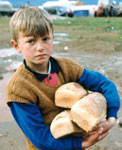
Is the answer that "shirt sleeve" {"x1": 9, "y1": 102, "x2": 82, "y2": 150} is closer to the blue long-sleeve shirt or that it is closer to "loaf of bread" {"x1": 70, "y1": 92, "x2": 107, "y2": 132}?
the blue long-sleeve shirt

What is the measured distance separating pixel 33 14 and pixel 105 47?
6.12 m

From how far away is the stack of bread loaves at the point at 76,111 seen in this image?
4.82 feet

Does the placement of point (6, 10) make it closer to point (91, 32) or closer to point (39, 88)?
point (91, 32)

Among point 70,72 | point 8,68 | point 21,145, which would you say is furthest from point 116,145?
point 8,68

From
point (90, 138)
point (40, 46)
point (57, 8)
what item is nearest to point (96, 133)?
point (90, 138)

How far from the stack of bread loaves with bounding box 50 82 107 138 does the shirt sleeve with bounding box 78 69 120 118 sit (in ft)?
0.30

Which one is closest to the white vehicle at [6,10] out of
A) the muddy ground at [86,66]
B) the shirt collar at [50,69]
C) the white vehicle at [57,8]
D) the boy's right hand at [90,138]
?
the white vehicle at [57,8]

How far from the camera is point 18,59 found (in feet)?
20.1

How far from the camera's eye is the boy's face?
1.60m

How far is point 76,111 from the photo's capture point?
4.91ft

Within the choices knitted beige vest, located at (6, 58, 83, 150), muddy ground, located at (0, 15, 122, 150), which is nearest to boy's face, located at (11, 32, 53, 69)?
knitted beige vest, located at (6, 58, 83, 150)

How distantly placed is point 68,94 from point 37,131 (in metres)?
0.31

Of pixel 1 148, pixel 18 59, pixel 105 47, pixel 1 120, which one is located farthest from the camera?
pixel 105 47

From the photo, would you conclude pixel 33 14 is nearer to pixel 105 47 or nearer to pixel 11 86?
pixel 11 86
